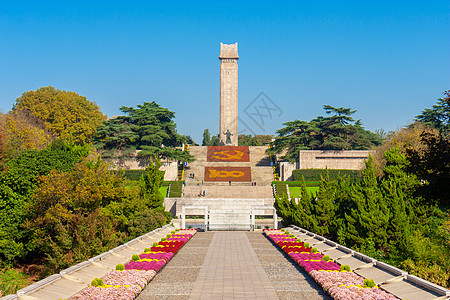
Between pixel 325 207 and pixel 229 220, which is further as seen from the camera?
pixel 229 220

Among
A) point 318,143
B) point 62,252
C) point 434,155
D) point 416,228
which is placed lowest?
point 62,252

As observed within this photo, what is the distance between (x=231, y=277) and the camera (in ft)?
56.3

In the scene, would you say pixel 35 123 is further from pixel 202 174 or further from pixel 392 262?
pixel 392 262

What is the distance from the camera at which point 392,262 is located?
21375 mm

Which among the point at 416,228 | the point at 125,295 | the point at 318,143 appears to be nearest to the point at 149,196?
the point at 416,228

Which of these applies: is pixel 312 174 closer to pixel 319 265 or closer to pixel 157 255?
pixel 157 255

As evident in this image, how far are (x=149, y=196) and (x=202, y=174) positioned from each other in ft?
87.3

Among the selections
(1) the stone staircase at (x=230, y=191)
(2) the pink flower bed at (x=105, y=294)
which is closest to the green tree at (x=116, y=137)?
(1) the stone staircase at (x=230, y=191)

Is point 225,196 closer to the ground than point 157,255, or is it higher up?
higher up

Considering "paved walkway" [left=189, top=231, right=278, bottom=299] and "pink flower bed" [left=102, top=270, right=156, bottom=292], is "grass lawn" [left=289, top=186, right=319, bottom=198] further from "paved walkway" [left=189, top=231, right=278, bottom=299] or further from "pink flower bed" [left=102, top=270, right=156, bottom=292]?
"pink flower bed" [left=102, top=270, right=156, bottom=292]

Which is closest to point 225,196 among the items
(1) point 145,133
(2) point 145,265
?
(1) point 145,133

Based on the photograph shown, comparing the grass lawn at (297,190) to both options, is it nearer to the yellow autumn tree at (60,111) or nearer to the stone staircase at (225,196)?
the stone staircase at (225,196)

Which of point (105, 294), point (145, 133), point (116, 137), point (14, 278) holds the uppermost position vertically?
point (145, 133)

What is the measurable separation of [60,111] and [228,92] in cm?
3115
